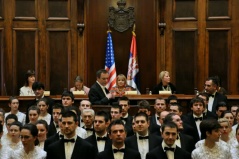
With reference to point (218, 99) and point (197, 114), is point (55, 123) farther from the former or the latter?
point (218, 99)

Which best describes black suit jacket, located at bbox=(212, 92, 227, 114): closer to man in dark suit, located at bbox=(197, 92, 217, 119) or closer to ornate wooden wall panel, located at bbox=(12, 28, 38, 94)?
man in dark suit, located at bbox=(197, 92, 217, 119)

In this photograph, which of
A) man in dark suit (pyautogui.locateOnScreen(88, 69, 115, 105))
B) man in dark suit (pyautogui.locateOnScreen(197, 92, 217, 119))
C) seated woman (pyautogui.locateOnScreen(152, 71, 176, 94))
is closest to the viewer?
man in dark suit (pyautogui.locateOnScreen(197, 92, 217, 119))

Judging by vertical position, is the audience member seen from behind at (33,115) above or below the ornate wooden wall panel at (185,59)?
below

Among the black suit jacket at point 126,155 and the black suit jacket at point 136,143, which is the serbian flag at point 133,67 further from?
the black suit jacket at point 126,155

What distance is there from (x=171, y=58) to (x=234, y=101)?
2.41m

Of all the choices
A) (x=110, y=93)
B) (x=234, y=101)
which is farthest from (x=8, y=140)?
(x=234, y=101)

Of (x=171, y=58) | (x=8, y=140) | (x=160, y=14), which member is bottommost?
(x=8, y=140)

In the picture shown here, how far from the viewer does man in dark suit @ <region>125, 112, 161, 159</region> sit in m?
7.20

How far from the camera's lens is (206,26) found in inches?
486

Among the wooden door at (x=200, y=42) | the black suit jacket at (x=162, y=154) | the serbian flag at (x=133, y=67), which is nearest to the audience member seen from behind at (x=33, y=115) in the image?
the black suit jacket at (x=162, y=154)

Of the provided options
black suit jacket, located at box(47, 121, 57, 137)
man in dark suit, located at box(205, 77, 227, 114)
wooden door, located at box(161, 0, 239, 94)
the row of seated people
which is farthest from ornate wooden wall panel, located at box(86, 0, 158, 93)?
black suit jacket, located at box(47, 121, 57, 137)

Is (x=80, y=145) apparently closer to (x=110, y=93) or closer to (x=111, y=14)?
(x=110, y=93)

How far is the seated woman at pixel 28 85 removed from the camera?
11.2 meters

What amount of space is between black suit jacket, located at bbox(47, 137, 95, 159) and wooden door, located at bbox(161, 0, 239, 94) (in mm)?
6035
